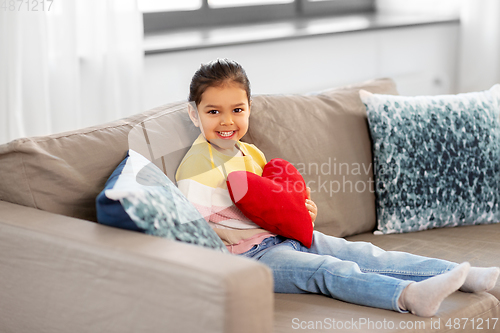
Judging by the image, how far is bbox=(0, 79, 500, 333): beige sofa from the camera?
890mm

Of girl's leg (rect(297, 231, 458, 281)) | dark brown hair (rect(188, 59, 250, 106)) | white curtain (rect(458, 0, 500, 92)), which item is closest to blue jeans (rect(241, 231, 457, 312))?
girl's leg (rect(297, 231, 458, 281))

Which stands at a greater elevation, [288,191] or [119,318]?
[288,191]

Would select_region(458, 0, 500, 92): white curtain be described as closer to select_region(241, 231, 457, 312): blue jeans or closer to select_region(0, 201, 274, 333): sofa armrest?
select_region(241, 231, 457, 312): blue jeans

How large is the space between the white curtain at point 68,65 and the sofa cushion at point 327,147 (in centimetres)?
55

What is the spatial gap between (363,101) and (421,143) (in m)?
0.24

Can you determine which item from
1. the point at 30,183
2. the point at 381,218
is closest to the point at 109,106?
the point at 30,183

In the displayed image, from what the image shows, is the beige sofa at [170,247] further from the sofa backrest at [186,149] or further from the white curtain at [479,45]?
the white curtain at [479,45]

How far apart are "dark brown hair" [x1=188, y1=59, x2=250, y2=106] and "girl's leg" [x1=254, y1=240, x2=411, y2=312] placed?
18.2 inches

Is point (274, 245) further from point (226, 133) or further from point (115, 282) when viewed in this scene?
point (115, 282)

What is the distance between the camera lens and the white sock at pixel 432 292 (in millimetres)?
1178

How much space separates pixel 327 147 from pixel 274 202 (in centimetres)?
48

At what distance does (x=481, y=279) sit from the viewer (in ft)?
4.31

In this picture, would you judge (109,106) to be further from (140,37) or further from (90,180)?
(90,180)

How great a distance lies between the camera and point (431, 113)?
6.07 feet
